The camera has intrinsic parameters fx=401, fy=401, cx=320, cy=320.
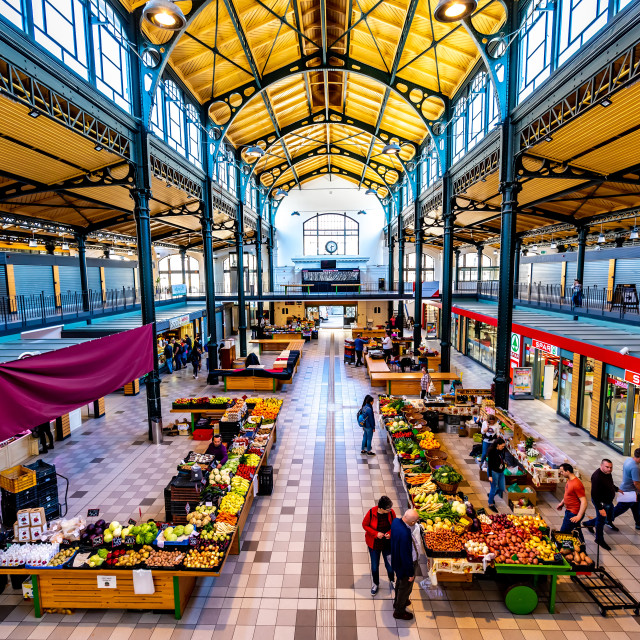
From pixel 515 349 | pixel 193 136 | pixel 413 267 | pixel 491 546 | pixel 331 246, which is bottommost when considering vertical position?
pixel 491 546

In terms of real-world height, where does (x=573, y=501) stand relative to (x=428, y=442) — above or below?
above

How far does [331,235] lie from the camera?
3609 cm

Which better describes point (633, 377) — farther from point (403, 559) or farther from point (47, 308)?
point (47, 308)

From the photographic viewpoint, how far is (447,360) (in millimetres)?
15758

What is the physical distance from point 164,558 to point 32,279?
16177 millimetres

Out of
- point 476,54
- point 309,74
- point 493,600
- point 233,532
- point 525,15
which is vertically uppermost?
point 309,74

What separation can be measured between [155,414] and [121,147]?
6.67 m

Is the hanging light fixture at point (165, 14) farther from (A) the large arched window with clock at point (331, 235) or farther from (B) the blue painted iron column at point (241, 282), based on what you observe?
(A) the large arched window with clock at point (331, 235)

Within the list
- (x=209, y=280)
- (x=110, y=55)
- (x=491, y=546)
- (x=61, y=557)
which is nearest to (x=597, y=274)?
(x=209, y=280)

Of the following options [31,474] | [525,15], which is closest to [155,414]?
[31,474]

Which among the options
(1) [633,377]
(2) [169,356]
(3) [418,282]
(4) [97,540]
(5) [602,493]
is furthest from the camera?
(3) [418,282]

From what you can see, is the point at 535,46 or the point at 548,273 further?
the point at 548,273

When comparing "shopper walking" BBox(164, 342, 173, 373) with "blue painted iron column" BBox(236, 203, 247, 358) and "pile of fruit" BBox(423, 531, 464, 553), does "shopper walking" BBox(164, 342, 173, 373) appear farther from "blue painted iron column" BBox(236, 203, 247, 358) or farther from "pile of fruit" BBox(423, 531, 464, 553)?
"pile of fruit" BBox(423, 531, 464, 553)

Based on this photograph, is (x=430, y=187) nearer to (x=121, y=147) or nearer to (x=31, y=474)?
(x=121, y=147)
